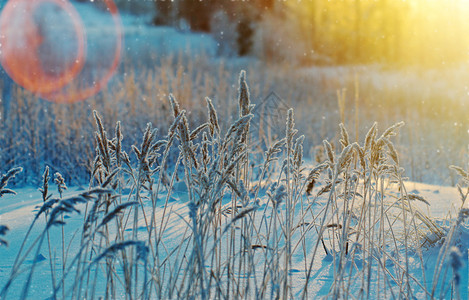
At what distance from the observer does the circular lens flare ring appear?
6957mm

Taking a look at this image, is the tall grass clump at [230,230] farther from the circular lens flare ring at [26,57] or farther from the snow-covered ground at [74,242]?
the circular lens flare ring at [26,57]

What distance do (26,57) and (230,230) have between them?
1000cm

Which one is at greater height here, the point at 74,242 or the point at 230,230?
the point at 230,230

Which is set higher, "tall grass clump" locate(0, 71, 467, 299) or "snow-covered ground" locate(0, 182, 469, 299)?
"tall grass clump" locate(0, 71, 467, 299)

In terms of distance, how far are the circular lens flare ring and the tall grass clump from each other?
520 cm

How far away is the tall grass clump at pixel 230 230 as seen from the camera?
1.09 metres

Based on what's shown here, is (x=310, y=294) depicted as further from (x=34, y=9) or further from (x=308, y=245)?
(x=34, y=9)

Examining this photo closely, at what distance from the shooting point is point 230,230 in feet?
5.59

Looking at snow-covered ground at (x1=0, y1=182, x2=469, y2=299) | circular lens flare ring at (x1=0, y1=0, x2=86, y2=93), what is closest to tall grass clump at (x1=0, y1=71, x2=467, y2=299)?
snow-covered ground at (x1=0, y1=182, x2=469, y2=299)

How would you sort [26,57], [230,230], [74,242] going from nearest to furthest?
[230,230], [74,242], [26,57]

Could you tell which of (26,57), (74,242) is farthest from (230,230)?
(26,57)

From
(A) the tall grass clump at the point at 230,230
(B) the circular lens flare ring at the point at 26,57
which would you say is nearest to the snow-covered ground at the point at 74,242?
(A) the tall grass clump at the point at 230,230

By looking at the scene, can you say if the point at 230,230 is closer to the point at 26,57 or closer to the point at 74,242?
the point at 74,242

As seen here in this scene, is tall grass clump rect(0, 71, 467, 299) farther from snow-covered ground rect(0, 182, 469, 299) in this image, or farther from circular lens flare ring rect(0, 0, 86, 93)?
circular lens flare ring rect(0, 0, 86, 93)
